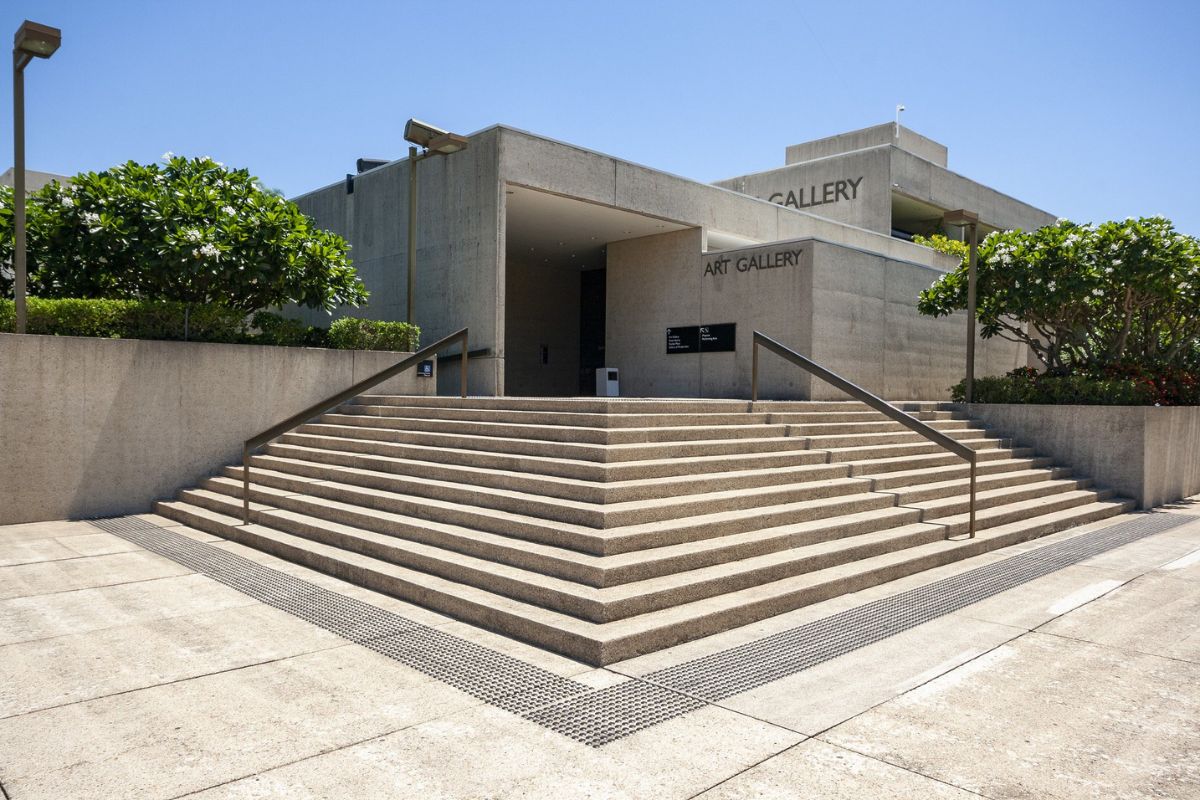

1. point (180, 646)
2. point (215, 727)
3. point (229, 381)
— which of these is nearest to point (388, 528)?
point (180, 646)

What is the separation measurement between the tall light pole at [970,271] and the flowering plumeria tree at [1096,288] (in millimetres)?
629

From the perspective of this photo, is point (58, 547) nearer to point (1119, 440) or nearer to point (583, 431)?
point (583, 431)

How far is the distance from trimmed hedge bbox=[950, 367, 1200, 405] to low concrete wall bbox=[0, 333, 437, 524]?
37.2 ft

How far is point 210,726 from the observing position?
3.92 m

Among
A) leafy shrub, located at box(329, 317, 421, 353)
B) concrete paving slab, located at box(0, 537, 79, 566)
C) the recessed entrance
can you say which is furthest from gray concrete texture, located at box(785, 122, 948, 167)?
concrete paving slab, located at box(0, 537, 79, 566)

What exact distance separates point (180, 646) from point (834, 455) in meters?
6.89

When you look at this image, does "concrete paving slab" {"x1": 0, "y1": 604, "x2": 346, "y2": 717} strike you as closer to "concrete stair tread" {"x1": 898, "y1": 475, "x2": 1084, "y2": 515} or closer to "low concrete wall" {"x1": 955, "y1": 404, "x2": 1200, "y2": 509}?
"concrete stair tread" {"x1": 898, "y1": 475, "x2": 1084, "y2": 515}

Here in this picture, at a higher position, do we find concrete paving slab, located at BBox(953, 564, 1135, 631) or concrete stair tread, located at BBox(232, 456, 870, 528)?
concrete stair tread, located at BBox(232, 456, 870, 528)

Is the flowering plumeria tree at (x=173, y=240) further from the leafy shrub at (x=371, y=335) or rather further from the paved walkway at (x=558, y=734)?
the paved walkway at (x=558, y=734)

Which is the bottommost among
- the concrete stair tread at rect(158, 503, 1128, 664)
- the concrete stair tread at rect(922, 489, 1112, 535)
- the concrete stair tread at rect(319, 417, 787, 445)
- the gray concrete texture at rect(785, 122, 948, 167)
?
the concrete stair tread at rect(158, 503, 1128, 664)

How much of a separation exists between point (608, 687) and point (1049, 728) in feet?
7.30

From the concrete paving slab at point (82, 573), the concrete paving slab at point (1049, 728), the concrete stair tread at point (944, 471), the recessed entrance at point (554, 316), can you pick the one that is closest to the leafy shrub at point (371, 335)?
the concrete paving slab at point (82, 573)

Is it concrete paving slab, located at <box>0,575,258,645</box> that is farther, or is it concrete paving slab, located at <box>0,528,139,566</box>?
concrete paving slab, located at <box>0,528,139,566</box>

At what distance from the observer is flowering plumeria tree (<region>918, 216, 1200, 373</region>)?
42.5 feet
